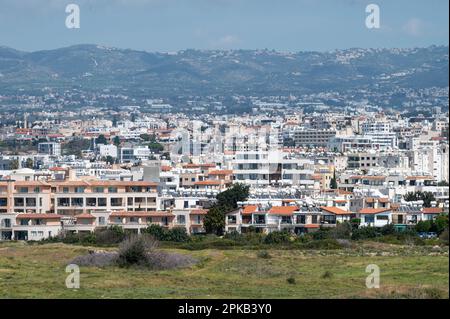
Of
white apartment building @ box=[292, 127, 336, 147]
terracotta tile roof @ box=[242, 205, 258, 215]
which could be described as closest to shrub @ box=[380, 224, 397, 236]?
terracotta tile roof @ box=[242, 205, 258, 215]

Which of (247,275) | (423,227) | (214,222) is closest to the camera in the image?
(247,275)

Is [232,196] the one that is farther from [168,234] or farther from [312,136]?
[312,136]

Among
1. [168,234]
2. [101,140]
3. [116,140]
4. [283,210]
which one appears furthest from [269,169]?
[116,140]

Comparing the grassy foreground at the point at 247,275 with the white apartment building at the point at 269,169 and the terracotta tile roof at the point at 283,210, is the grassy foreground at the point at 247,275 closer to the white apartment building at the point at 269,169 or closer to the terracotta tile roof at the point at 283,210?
the terracotta tile roof at the point at 283,210

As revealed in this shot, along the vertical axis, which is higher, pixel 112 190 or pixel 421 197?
pixel 112 190

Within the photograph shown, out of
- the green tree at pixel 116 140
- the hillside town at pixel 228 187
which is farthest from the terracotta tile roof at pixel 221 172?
the green tree at pixel 116 140

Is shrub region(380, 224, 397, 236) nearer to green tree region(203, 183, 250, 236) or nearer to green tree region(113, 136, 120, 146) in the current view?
green tree region(203, 183, 250, 236)
